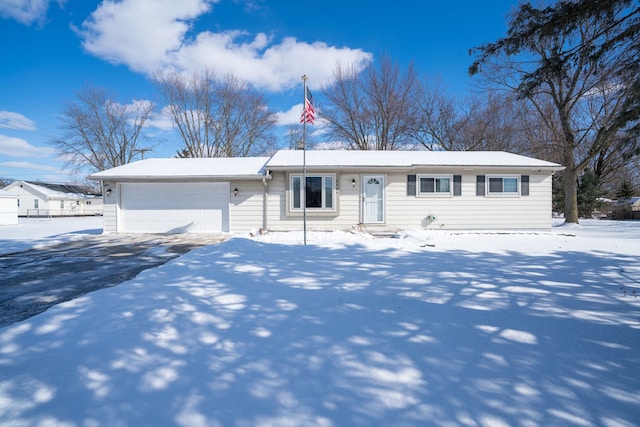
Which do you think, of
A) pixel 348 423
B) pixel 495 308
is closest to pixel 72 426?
pixel 348 423

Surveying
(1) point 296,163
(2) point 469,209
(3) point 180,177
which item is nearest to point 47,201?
(3) point 180,177

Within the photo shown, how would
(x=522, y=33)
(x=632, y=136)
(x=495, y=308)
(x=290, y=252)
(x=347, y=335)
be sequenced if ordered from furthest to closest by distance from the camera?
(x=290, y=252)
(x=632, y=136)
(x=522, y=33)
(x=495, y=308)
(x=347, y=335)

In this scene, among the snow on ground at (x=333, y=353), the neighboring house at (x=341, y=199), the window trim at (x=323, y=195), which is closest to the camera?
the snow on ground at (x=333, y=353)

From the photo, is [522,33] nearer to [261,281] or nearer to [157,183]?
[261,281]

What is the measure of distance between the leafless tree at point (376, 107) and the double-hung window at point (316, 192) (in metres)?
13.0

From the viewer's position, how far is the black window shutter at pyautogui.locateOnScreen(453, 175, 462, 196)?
1048 cm

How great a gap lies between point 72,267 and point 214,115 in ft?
70.6

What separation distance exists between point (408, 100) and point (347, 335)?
852 inches

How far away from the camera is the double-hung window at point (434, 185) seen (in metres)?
10.5

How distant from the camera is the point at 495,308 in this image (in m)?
3.21

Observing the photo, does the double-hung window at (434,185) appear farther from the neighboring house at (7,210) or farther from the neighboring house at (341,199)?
the neighboring house at (7,210)

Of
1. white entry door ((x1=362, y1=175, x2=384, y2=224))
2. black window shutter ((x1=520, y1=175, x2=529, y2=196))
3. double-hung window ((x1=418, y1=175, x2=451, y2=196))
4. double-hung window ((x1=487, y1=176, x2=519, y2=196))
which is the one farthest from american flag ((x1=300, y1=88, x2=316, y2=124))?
black window shutter ((x1=520, y1=175, x2=529, y2=196))

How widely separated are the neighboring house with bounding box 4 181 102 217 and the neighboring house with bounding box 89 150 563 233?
94.0 ft

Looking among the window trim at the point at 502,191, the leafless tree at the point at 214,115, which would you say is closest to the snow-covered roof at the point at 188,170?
the window trim at the point at 502,191
